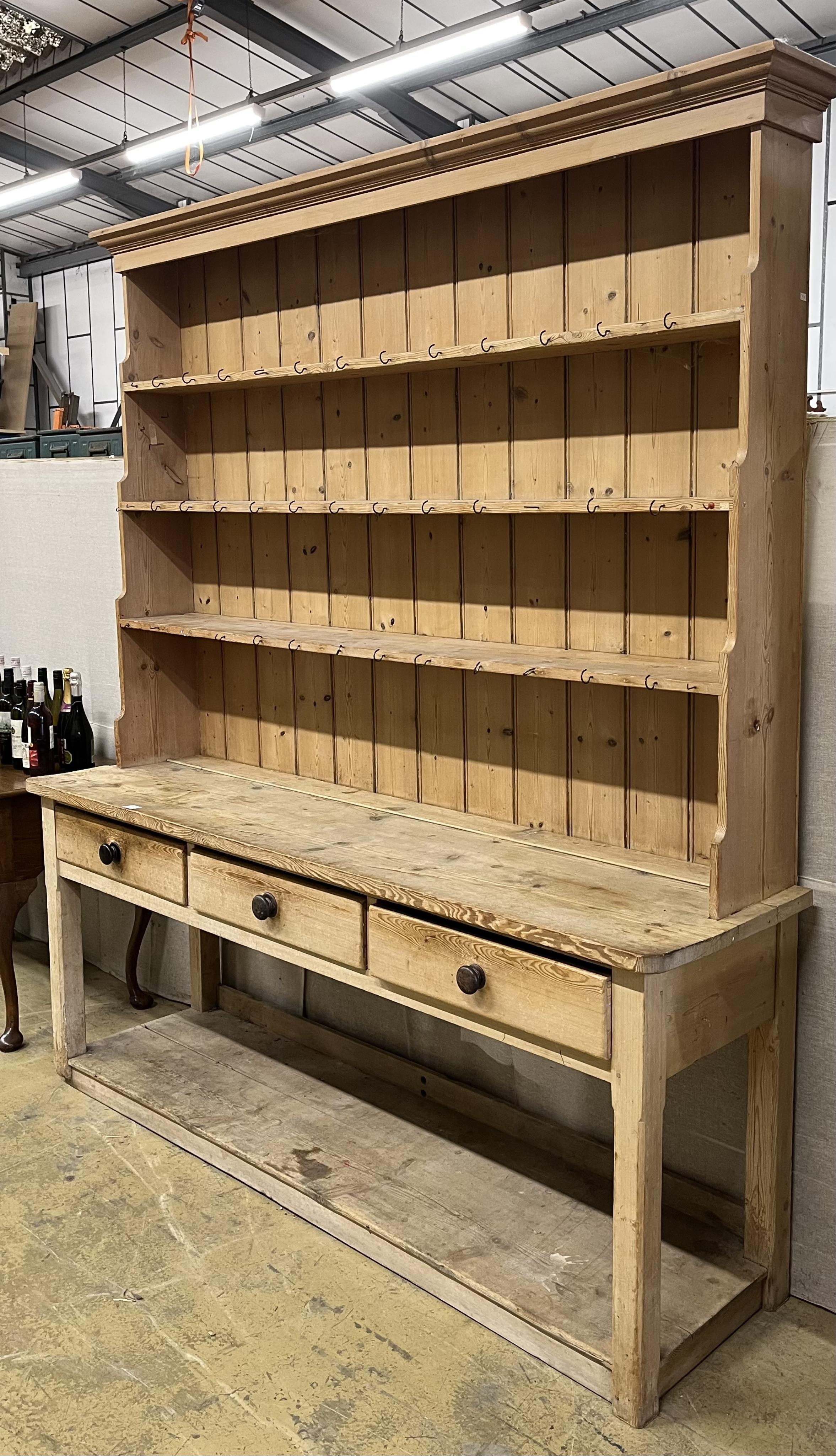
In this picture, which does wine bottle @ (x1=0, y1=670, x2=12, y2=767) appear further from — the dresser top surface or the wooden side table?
the dresser top surface

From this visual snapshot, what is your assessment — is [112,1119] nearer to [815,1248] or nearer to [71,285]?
[815,1248]

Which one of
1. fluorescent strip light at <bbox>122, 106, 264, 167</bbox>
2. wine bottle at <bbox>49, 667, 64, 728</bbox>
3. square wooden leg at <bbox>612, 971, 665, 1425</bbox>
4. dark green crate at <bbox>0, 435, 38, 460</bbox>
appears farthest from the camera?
fluorescent strip light at <bbox>122, 106, 264, 167</bbox>

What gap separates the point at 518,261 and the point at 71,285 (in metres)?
9.92

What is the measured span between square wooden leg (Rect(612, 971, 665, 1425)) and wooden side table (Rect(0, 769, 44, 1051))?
2.03 m

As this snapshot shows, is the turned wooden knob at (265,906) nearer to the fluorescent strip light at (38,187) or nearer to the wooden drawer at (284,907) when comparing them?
the wooden drawer at (284,907)

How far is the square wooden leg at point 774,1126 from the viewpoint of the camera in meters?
2.18

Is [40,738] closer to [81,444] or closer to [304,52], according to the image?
[81,444]

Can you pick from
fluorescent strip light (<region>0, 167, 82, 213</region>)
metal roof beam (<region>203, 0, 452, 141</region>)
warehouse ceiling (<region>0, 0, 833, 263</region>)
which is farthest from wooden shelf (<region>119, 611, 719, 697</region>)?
fluorescent strip light (<region>0, 167, 82, 213</region>)

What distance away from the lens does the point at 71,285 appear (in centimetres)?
1118

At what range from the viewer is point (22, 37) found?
6852mm

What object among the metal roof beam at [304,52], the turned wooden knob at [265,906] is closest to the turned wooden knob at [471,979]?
the turned wooden knob at [265,906]

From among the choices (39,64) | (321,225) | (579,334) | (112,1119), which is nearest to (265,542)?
(321,225)

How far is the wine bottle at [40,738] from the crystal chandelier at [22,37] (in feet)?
15.9

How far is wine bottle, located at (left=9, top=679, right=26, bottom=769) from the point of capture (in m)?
3.70
